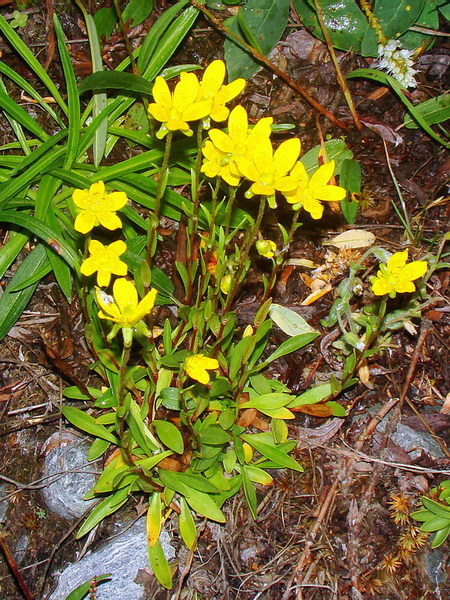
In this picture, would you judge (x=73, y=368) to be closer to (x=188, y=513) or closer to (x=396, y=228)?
(x=188, y=513)

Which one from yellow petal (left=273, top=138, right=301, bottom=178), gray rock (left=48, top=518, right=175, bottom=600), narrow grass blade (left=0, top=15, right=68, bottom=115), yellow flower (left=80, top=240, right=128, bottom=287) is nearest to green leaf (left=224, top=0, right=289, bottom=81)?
narrow grass blade (left=0, top=15, right=68, bottom=115)

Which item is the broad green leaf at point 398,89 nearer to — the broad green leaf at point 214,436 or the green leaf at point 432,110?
the green leaf at point 432,110

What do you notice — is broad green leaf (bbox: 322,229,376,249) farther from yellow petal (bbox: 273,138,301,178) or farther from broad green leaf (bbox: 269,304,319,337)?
yellow petal (bbox: 273,138,301,178)

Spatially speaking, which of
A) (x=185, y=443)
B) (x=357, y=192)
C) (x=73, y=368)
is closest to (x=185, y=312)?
(x=185, y=443)

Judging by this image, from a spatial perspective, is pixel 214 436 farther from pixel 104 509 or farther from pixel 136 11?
pixel 136 11

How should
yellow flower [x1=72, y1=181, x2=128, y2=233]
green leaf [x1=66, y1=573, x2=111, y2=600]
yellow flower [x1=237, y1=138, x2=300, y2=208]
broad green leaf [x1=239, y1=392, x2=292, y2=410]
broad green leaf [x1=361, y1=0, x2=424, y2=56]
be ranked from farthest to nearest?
broad green leaf [x1=361, y1=0, x2=424, y2=56], broad green leaf [x1=239, y1=392, x2=292, y2=410], green leaf [x1=66, y1=573, x2=111, y2=600], yellow flower [x1=72, y1=181, x2=128, y2=233], yellow flower [x1=237, y1=138, x2=300, y2=208]

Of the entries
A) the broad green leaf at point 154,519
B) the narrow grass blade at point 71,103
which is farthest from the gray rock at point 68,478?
the narrow grass blade at point 71,103
